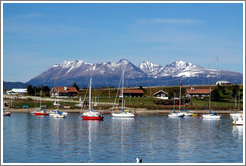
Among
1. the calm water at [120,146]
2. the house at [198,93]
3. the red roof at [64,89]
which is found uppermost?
the red roof at [64,89]

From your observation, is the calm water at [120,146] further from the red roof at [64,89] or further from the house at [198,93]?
the red roof at [64,89]

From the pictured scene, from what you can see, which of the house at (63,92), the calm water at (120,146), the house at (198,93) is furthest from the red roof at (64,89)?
the calm water at (120,146)

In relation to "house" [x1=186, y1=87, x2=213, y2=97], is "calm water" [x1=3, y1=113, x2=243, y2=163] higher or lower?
lower

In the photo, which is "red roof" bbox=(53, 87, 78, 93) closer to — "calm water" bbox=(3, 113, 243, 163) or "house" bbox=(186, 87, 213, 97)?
"house" bbox=(186, 87, 213, 97)

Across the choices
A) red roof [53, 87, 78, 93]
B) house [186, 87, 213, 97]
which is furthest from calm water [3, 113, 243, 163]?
red roof [53, 87, 78, 93]

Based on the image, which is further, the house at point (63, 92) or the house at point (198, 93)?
the house at point (63, 92)

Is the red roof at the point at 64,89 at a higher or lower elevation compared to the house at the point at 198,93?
higher

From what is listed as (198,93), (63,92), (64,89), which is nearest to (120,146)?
(198,93)

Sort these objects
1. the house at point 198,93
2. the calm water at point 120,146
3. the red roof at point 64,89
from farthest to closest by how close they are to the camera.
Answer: the red roof at point 64,89 → the house at point 198,93 → the calm water at point 120,146

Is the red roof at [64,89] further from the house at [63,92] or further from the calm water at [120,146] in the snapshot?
the calm water at [120,146]

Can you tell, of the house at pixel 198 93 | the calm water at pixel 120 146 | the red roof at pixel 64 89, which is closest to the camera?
the calm water at pixel 120 146

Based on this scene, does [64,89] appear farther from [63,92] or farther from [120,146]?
[120,146]

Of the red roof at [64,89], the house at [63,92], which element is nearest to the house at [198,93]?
the house at [63,92]

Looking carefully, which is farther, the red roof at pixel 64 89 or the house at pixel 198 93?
the red roof at pixel 64 89
